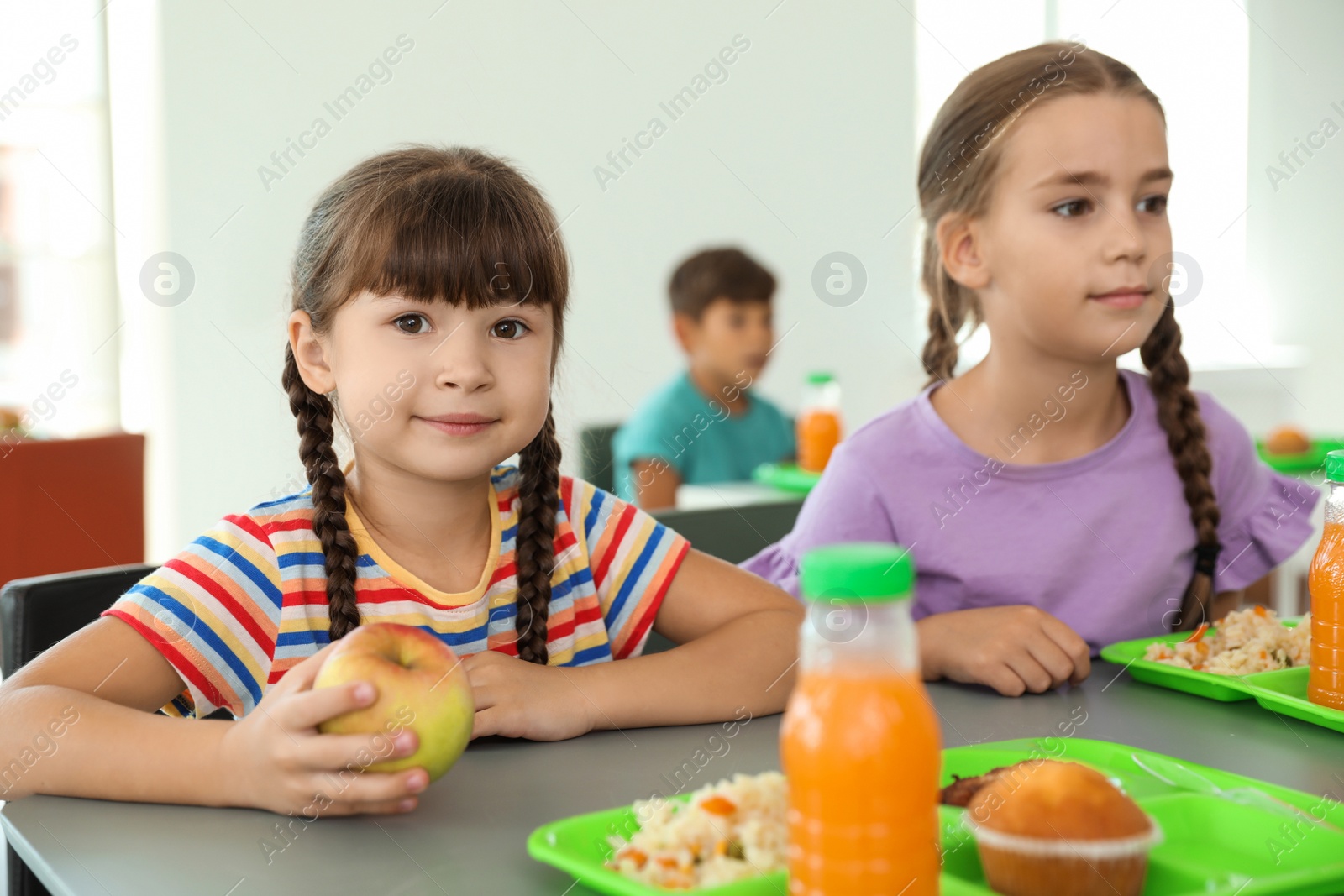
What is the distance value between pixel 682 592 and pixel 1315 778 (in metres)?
0.55

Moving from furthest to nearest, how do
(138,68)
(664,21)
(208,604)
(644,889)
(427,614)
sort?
(664,21), (138,68), (427,614), (208,604), (644,889)

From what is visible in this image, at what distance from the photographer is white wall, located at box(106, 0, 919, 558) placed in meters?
3.60

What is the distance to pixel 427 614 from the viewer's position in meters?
1.09

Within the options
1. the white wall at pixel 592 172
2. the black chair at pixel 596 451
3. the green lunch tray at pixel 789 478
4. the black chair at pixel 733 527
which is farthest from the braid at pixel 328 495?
the black chair at pixel 596 451

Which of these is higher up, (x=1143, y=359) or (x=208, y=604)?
(x=1143, y=359)

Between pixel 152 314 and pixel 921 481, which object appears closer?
pixel 921 481

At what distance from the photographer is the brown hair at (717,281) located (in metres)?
3.43

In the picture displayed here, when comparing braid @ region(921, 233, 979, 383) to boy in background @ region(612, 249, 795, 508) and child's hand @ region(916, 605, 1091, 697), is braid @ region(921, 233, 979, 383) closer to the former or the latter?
child's hand @ region(916, 605, 1091, 697)

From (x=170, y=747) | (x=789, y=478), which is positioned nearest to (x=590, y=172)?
(x=789, y=478)

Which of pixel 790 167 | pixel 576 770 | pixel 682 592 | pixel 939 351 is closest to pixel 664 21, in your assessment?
pixel 790 167

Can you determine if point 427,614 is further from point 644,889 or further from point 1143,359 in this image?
point 1143,359

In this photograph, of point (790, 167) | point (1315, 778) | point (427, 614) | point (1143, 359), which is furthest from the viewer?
point (790, 167)

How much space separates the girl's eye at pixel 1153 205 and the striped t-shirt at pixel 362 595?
58cm

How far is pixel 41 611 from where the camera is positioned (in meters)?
1.03
